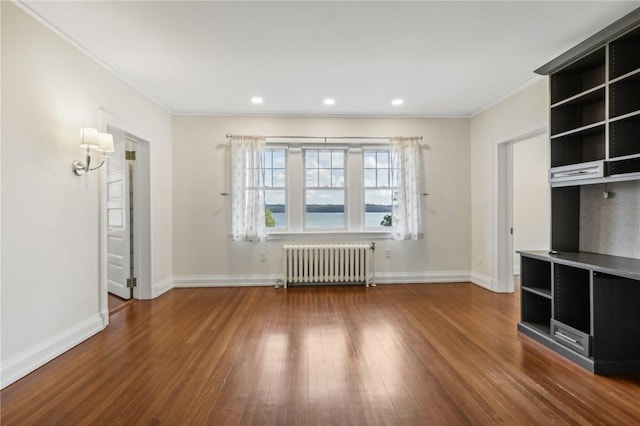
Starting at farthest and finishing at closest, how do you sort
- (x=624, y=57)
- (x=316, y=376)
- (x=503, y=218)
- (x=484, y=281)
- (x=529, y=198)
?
1. (x=529, y=198)
2. (x=484, y=281)
3. (x=503, y=218)
4. (x=624, y=57)
5. (x=316, y=376)

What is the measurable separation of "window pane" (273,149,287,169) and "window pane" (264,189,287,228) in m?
0.39

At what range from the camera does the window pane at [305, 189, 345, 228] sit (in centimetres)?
520

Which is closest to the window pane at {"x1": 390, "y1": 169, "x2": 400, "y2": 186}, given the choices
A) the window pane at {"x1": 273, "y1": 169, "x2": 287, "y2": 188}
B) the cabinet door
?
the window pane at {"x1": 273, "y1": 169, "x2": 287, "y2": 188}

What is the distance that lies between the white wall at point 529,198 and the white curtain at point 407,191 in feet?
7.09

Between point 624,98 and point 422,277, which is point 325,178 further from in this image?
point 624,98

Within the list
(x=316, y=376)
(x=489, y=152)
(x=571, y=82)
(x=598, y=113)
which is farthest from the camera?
(x=489, y=152)

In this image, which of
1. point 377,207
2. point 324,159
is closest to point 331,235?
point 377,207

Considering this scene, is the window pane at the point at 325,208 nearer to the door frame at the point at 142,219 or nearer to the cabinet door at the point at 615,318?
the door frame at the point at 142,219

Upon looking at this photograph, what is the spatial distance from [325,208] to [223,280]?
1.98m

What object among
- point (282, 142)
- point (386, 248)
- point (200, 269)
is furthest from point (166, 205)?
point (386, 248)

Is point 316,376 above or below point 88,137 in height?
below

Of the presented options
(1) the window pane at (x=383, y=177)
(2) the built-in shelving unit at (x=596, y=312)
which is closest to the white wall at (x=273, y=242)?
(1) the window pane at (x=383, y=177)

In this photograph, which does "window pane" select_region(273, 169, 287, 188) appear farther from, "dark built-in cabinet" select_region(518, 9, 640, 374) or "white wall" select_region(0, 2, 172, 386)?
"dark built-in cabinet" select_region(518, 9, 640, 374)

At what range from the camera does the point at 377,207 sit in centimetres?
527
